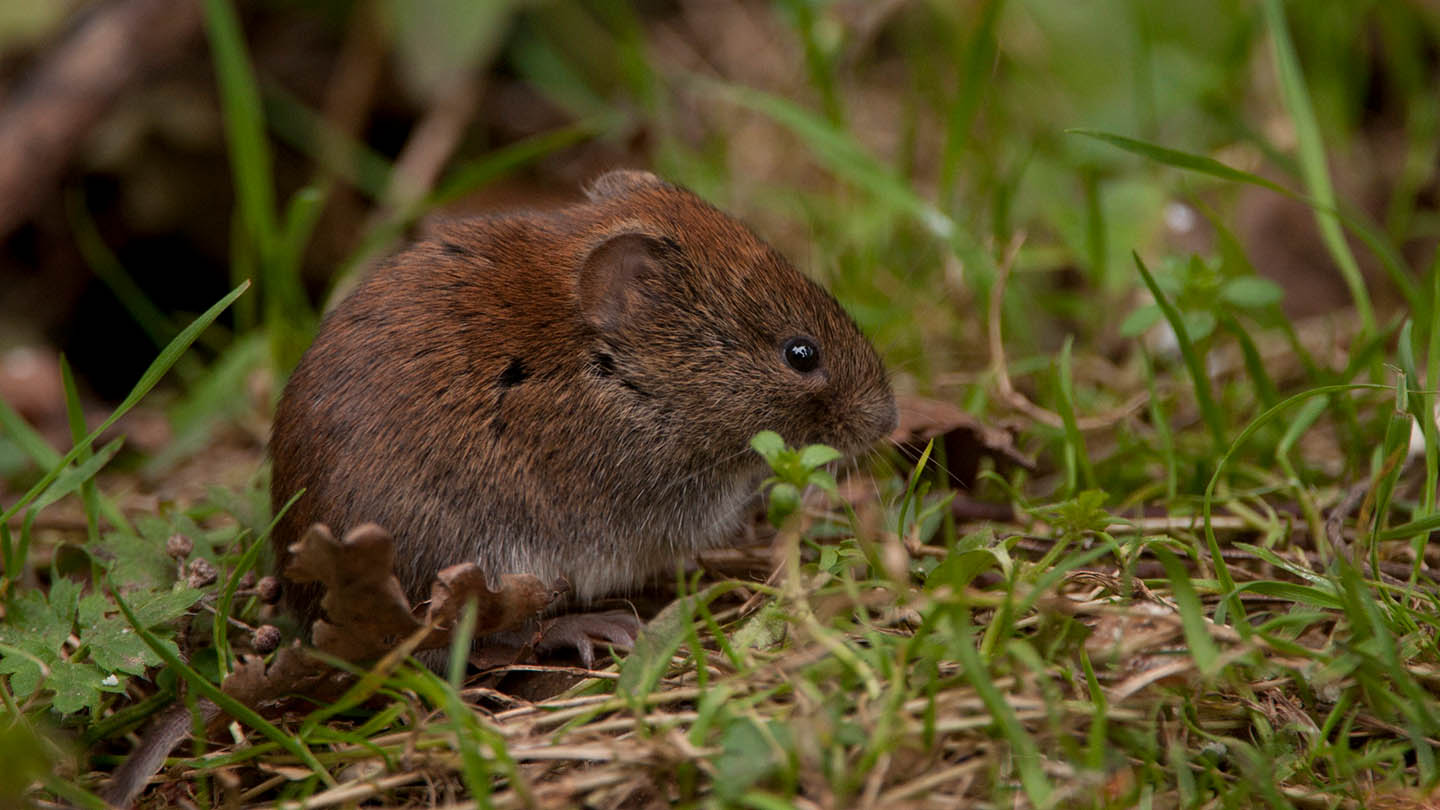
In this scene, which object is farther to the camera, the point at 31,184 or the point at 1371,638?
the point at 31,184

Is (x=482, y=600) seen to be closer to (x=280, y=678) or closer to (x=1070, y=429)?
(x=280, y=678)

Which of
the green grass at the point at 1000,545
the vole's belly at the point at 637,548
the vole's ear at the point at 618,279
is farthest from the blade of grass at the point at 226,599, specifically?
the vole's ear at the point at 618,279

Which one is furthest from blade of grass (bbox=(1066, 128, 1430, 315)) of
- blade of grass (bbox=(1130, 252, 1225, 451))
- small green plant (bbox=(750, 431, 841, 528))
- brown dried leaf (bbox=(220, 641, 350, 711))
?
brown dried leaf (bbox=(220, 641, 350, 711))

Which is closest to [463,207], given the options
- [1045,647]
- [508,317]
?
[508,317]

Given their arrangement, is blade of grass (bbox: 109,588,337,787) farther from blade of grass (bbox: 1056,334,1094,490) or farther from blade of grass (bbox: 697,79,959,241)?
blade of grass (bbox: 697,79,959,241)

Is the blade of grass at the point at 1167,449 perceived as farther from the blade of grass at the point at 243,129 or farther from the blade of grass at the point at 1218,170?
the blade of grass at the point at 243,129

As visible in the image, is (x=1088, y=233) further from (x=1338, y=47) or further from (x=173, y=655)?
(x=173, y=655)
